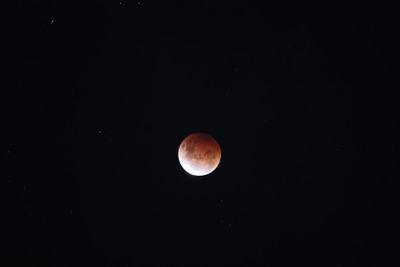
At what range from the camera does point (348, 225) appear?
21.0m

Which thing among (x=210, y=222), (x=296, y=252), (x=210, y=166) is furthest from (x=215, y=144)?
(x=296, y=252)

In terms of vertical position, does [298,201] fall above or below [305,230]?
above

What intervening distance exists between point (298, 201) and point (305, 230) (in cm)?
266

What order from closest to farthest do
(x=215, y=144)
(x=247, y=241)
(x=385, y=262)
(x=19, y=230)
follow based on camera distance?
(x=215, y=144) < (x=19, y=230) < (x=385, y=262) < (x=247, y=241)

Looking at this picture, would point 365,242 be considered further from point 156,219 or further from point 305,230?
point 156,219

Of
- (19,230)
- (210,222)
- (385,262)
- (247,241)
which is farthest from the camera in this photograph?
(247,241)

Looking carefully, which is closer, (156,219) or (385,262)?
(385,262)

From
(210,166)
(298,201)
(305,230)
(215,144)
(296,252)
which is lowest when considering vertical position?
(296,252)

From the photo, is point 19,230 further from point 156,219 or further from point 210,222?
point 210,222

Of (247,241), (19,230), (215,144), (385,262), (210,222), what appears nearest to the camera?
(215,144)

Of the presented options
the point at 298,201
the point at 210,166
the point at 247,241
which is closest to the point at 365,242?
the point at 298,201

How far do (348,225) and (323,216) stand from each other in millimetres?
2643

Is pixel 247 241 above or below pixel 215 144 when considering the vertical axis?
below

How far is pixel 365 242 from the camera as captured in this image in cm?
2048
